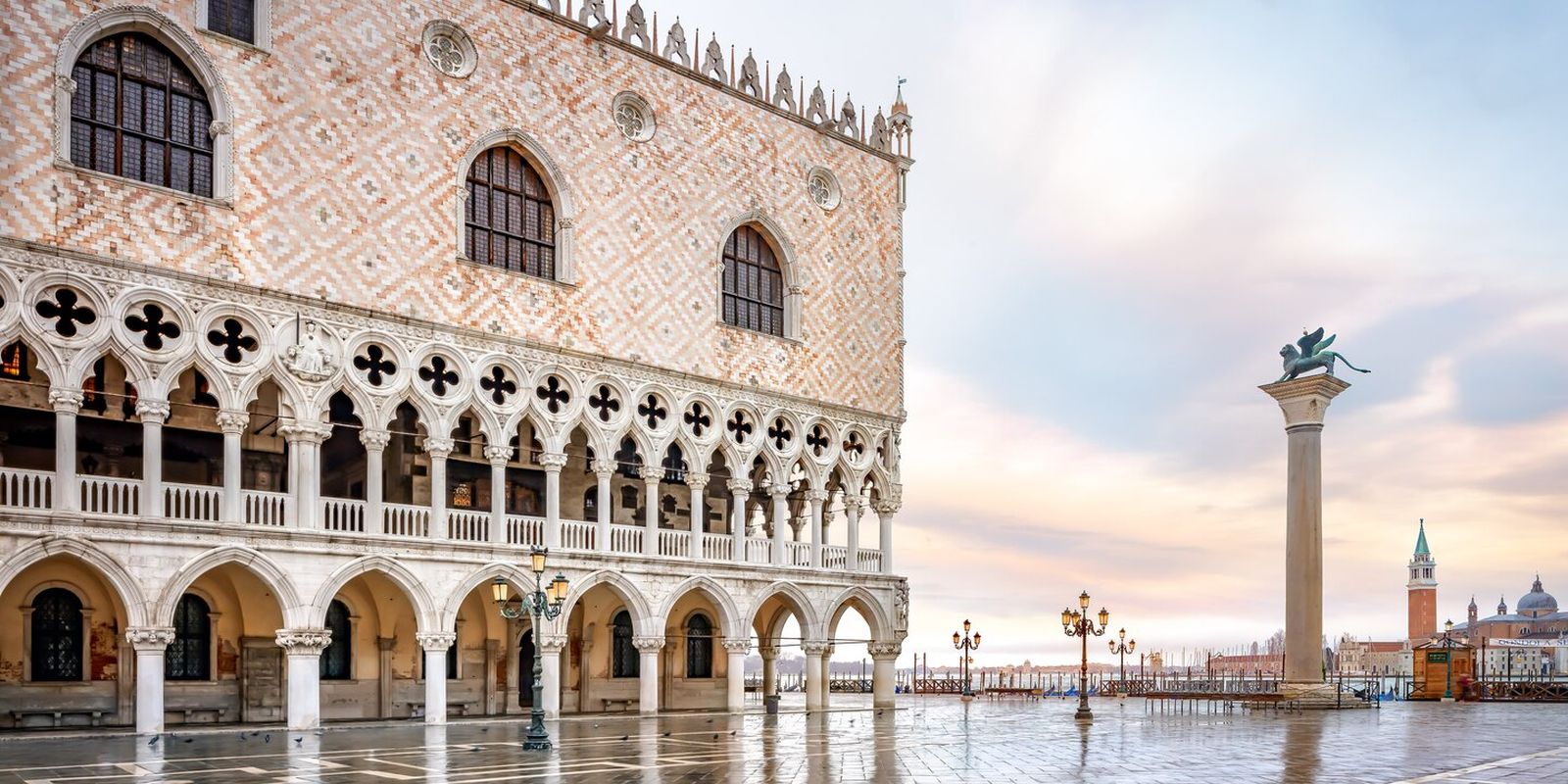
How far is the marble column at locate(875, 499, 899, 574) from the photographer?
3328 centimetres

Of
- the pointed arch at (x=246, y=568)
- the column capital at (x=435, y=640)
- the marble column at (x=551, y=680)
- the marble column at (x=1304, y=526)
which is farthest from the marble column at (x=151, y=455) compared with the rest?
the marble column at (x=1304, y=526)

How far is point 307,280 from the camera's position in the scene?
922 inches

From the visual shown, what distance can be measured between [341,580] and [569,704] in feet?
26.9

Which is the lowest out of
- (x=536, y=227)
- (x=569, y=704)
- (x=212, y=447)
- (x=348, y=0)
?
(x=569, y=704)

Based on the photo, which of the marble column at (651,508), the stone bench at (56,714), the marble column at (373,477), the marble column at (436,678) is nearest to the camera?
the stone bench at (56,714)

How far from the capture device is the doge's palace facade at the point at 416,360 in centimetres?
2133

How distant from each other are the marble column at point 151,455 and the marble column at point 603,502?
8518mm

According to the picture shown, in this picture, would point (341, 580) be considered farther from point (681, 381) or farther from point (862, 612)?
point (862, 612)

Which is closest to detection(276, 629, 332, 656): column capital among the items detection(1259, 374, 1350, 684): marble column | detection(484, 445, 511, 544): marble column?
detection(484, 445, 511, 544): marble column

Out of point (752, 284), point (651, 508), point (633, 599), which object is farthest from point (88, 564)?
point (752, 284)

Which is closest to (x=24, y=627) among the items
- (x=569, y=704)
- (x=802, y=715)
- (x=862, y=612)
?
(x=569, y=704)

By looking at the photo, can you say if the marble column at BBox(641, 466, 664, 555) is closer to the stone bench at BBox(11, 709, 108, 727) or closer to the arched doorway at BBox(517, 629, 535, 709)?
the arched doorway at BBox(517, 629, 535, 709)

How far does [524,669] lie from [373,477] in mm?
7143

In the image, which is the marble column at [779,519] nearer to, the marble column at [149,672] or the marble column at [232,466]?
the marble column at [232,466]
